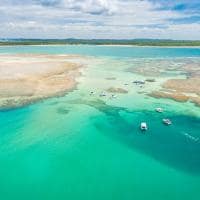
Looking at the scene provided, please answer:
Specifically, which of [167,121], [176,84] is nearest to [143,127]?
[167,121]

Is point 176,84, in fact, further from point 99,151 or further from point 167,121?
point 99,151

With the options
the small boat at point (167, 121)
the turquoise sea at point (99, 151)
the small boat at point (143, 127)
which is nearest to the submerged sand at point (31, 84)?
the turquoise sea at point (99, 151)

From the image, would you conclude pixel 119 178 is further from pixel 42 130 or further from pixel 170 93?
pixel 170 93

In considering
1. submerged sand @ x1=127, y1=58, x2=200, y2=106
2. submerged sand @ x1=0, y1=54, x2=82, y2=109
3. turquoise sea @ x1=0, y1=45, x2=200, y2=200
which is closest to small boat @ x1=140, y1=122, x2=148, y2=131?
turquoise sea @ x1=0, y1=45, x2=200, y2=200

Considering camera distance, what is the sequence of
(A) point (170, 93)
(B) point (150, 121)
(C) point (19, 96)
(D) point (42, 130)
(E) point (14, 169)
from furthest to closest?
(A) point (170, 93), (C) point (19, 96), (B) point (150, 121), (D) point (42, 130), (E) point (14, 169)

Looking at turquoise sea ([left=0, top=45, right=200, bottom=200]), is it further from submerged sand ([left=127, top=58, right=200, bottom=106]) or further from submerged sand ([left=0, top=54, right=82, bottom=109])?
submerged sand ([left=0, top=54, right=82, bottom=109])

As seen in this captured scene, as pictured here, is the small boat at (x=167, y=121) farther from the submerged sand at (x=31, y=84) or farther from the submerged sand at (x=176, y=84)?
the submerged sand at (x=31, y=84)

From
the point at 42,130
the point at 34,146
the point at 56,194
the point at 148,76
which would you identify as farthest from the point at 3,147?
the point at 148,76

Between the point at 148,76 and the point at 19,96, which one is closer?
the point at 19,96

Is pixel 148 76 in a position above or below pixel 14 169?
below
